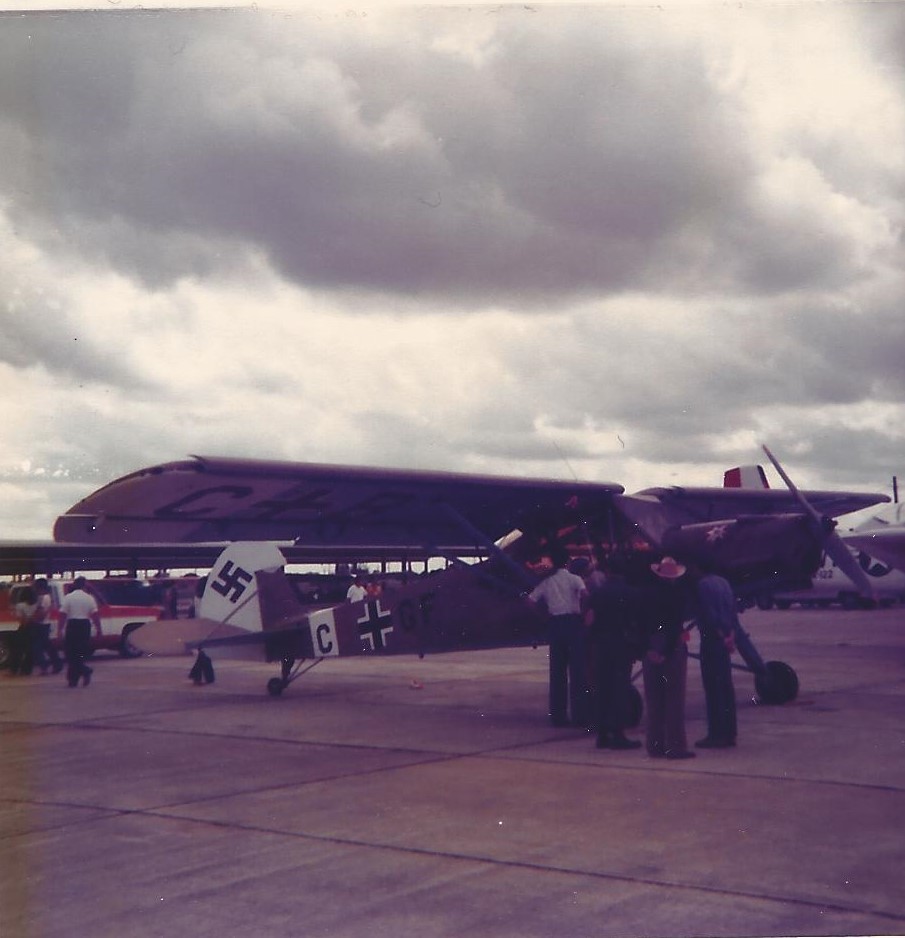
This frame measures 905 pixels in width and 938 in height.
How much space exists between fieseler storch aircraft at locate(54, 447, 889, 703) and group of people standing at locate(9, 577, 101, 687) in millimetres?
3992

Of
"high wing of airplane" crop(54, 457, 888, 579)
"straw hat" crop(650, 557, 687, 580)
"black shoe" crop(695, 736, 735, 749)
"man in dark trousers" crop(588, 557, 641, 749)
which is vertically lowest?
"black shoe" crop(695, 736, 735, 749)

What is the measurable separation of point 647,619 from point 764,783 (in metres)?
1.93

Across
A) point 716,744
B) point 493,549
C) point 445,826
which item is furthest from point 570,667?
point 445,826

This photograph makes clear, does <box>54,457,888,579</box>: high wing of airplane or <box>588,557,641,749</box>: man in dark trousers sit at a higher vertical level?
<box>54,457,888,579</box>: high wing of airplane

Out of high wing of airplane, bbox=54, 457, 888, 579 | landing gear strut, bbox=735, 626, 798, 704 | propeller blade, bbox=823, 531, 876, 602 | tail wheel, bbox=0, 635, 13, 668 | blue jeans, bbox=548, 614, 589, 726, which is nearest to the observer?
high wing of airplane, bbox=54, 457, 888, 579

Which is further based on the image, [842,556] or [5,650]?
[5,650]

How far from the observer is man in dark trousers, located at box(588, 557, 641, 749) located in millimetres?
8648

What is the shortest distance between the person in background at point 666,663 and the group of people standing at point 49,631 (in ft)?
34.9

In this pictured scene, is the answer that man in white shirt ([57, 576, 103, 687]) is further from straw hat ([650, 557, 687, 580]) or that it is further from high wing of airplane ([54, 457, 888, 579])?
straw hat ([650, 557, 687, 580])

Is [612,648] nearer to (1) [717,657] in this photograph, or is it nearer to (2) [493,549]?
(1) [717,657]

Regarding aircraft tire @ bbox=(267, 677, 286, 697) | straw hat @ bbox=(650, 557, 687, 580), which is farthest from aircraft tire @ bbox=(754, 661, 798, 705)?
aircraft tire @ bbox=(267, 677, 286, 697)

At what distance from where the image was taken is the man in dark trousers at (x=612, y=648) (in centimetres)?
865

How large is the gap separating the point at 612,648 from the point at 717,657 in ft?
2.86

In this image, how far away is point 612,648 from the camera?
8.96 meters
